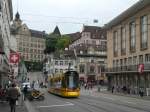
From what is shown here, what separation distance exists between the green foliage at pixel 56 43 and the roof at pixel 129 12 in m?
86.6

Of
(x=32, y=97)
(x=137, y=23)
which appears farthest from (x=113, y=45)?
(x=32, y=97)

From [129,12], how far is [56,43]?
111145 millimetres

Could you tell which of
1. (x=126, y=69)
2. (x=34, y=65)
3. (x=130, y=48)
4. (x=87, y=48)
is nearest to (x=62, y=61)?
(x=87, y=48)

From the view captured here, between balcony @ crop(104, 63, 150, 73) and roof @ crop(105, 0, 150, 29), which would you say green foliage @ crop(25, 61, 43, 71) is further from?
roof @ crop(105, 0, 150, 29)

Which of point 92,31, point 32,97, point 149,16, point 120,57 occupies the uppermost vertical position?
point 92,31

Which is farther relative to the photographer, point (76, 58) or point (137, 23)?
point (76, 58)

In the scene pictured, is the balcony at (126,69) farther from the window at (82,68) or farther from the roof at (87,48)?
the roof at (87,48)

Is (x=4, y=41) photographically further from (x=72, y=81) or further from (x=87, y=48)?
(x=87, y=48)

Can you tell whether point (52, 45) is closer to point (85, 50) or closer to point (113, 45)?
point (85, 50)

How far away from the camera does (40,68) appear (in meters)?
192

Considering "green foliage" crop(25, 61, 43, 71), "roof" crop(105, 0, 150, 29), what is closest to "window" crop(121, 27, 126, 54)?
"roof" crop(105, 0, 150, 29)

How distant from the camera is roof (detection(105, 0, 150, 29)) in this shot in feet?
219

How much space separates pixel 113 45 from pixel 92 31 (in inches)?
3096

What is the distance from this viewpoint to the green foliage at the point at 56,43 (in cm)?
17500
